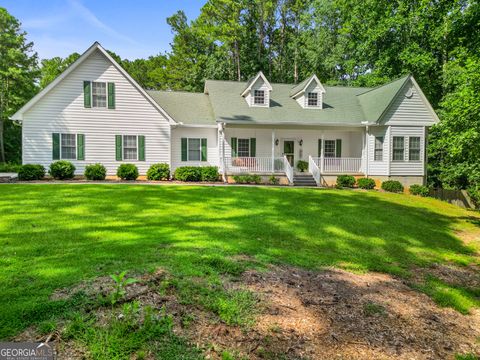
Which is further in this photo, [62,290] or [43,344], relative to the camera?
[62,290]

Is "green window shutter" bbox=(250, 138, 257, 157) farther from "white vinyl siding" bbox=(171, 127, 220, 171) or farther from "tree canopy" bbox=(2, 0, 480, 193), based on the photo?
"tree canopy" bbox=(2, 0, 480, 193)

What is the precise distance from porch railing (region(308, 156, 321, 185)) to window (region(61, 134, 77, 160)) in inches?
539

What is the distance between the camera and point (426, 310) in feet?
13.8

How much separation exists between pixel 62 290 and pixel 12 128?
4102cm

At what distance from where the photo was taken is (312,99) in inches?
829

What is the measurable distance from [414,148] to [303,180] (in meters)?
7.58

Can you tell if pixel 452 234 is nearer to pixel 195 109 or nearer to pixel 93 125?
pixel 195 109

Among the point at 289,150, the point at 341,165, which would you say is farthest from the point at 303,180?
the point at 289,150

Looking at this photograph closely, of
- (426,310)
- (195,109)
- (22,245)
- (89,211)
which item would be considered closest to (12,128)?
(195,109)

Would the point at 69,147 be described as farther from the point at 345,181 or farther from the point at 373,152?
the point at 373,152

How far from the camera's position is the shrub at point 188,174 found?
16.5m

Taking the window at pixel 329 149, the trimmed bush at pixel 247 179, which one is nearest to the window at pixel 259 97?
the window at pixel 329 149
